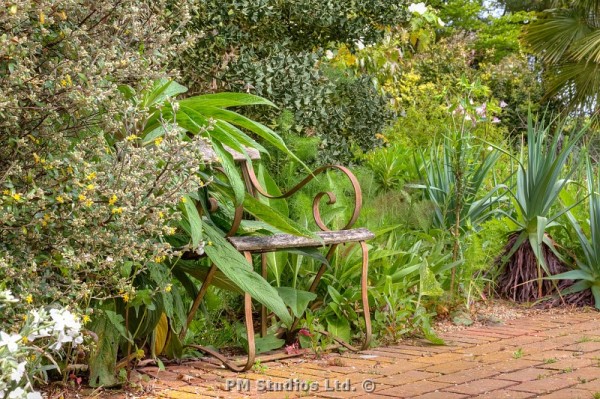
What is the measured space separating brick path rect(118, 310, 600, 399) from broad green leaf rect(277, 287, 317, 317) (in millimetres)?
253

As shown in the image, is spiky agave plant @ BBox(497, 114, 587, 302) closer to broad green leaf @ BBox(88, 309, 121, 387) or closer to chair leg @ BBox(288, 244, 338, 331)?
chair leg @ BBox(288, 244, 338, 331)

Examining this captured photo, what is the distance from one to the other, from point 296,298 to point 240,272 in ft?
2.10

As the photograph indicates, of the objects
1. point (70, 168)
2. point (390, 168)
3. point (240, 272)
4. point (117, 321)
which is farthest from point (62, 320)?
point (390, 168)

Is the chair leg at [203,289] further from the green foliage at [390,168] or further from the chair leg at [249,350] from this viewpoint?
the green foliage at [390,168]

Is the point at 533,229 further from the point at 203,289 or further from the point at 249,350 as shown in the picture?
the point at 203,289

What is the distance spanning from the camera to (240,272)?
3793 mm

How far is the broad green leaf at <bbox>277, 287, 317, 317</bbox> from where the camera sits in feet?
14.1

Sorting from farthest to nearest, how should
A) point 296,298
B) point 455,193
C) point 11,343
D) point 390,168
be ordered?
point 390,168
point 455,193
point 296,298
point 11,343

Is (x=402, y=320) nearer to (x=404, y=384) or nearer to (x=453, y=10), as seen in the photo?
(x=404, y=384)

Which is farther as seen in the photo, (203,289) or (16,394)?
(203,289)

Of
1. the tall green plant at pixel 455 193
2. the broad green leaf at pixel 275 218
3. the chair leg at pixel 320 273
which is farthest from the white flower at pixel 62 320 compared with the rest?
the tall green plant at pixel 455 193

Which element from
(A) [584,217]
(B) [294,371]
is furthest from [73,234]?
(A) [584,217]

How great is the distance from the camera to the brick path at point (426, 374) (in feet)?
11.9

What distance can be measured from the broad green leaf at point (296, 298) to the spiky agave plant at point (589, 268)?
2413mm
